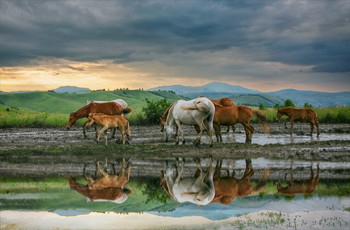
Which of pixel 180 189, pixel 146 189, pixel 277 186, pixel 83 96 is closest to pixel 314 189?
pixel 277 186

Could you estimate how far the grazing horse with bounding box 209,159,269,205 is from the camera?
8006mm

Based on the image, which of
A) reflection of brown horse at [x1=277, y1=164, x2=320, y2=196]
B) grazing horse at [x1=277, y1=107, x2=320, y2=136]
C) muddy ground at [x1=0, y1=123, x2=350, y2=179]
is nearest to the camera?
reflection of brown horse at [x1=277, y1=164, x2=320, y2=196]

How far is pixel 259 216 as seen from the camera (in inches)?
261

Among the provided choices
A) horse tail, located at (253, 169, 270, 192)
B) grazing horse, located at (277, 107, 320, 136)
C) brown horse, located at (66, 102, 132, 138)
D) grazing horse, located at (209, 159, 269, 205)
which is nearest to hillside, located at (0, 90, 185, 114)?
grazing horse, located at (277, 107, 320, 136)

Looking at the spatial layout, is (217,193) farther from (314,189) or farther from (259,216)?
(314,189)

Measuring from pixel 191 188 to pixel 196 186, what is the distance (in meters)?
0.20

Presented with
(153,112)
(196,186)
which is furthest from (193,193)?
(153,112)

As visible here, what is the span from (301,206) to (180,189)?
2.83 meters

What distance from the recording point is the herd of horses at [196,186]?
317 inches

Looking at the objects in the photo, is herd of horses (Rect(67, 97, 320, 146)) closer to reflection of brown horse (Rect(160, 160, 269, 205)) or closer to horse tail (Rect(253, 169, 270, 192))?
horse tail (Rect(253, 169, 270, 192))

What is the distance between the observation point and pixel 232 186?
29.2 ft

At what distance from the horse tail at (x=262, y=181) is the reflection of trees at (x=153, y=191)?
218 centimetres

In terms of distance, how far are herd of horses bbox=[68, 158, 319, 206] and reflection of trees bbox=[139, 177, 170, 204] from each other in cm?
14

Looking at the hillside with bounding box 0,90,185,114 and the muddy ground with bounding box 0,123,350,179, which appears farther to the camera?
the hillside with bounding box 0,90,185,114
